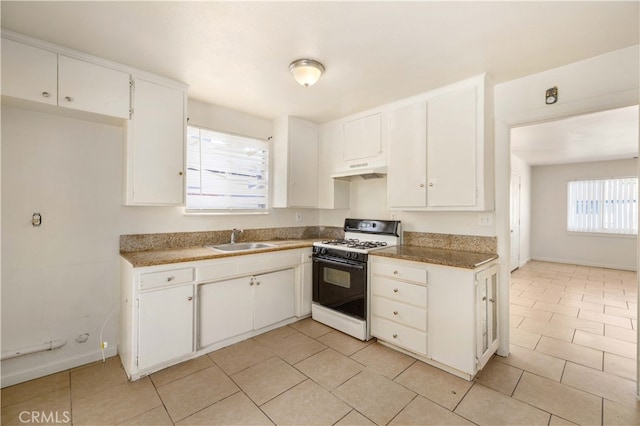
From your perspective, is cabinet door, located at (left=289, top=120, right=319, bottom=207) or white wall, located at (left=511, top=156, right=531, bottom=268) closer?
cabinet door, located at (left=289, top=120, right=319, bottom=207)

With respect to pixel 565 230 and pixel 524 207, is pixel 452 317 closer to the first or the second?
pixel 524 207

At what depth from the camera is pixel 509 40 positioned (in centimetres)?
189

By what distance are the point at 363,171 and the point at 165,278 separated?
220 centimetres

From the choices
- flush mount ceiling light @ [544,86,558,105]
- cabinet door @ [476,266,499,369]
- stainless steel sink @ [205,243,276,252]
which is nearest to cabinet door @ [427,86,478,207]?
flush mount ceiling light @ [544,86,558,105]

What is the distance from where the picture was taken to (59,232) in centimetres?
226

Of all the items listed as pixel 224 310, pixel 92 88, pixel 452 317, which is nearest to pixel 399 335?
pixel 452 317

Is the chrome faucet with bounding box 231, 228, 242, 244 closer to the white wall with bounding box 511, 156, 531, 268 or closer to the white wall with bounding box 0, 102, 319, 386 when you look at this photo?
the white wall with bounding box 0, 102, 319, 386

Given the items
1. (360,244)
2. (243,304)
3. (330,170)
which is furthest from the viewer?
(330,170)

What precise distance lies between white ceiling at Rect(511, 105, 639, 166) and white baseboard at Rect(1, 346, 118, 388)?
15.9 feet

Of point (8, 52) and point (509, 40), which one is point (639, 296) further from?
point (8, 52)

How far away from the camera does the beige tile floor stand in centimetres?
176

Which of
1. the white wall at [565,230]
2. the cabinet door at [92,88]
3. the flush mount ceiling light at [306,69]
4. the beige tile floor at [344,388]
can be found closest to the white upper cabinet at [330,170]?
the flush mount ceiling light at [306,69]

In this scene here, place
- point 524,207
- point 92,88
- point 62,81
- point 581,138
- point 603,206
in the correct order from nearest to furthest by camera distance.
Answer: point 62,81, point 92,88, point 581,138, point 603,206, point 524,207

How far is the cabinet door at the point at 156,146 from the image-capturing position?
2338 mm
